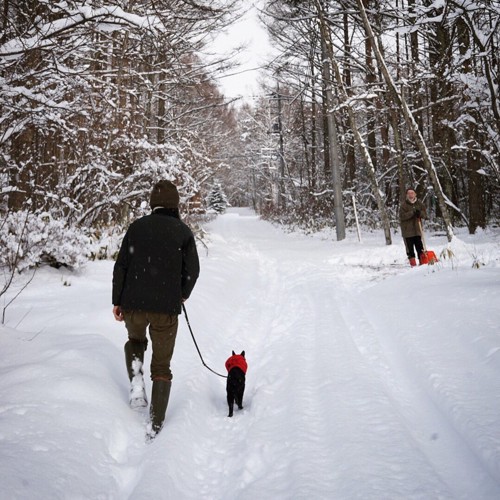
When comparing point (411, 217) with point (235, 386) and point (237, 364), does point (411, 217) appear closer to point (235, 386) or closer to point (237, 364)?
point (237, 364)

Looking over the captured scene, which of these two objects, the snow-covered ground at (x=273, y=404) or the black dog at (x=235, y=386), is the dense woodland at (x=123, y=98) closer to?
the snow-covered ground at (x=273, y=404)

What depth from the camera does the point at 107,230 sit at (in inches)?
323

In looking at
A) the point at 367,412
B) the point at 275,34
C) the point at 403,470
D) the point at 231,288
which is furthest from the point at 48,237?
the point at 275,34

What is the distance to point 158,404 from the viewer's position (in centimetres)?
303

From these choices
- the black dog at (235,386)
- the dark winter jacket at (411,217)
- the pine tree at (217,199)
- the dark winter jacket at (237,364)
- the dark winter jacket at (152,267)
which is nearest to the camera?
the dark winter jacket at (152,267)

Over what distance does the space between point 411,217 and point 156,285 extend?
25.1ft

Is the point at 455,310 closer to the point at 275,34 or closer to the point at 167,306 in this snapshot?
the point at 167,306

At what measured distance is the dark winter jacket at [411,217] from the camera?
8.93 meters

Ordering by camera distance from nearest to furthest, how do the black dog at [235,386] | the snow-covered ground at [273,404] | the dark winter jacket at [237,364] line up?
the snow-covered ground at [273,404]
the black dog at [235,386]
the dark winter jacket at [237,364]

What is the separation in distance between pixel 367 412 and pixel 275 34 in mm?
16816

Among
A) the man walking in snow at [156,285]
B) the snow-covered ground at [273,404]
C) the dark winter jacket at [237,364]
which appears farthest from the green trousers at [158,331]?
the dark winter jacket at [237,364]

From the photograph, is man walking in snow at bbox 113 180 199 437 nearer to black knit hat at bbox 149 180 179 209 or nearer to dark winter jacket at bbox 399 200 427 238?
black knit hat at bbox 149 180 179 209

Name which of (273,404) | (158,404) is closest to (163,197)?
(158,404)

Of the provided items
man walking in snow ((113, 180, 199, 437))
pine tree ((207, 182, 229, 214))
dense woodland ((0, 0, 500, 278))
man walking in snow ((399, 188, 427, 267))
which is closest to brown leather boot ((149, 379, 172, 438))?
man walking in snow ((113, 180, 199, 437))
